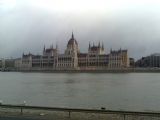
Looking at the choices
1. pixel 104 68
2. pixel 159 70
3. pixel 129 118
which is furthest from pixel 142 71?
pixel 129 118

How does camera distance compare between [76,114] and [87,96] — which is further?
[87,96]

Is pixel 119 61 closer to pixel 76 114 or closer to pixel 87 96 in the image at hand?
pixel 87 96

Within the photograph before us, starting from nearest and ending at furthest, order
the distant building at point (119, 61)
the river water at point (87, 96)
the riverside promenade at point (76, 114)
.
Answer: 1. the riverside promenade at point (76, 114)
2. the river water at point (87, 96)
3. the distant building at point (119, 61)

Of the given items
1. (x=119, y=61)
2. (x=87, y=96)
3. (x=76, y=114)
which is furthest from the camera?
(x=119, y=61)

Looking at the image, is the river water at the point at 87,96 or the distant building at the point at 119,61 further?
the distant building at the point at 119,61

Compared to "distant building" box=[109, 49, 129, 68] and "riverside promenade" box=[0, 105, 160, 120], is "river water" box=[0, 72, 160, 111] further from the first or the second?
"distant building" box=[109, 49, 129, 68]

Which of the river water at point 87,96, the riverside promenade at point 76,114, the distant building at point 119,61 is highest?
the distant building at point 119,61

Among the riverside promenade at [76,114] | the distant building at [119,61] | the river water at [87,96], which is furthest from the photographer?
the distant building at [119,61]

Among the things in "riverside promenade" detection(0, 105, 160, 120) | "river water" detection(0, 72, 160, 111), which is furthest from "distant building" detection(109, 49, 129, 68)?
"riverside promenade" detection(0, 105, 160, 120)

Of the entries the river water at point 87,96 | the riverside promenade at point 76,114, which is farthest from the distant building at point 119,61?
the riverside promenade at point 76,114

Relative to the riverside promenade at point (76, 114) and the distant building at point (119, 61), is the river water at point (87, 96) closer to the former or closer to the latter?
the riverside promenade at point (76, 114)

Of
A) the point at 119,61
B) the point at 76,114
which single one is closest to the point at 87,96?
the point at 76,114

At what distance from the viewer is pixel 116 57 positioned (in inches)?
7844

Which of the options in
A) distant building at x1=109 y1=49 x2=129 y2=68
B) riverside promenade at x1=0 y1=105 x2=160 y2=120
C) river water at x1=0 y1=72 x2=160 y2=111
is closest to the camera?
riverside promenade at x1=0 y1=105 x2=160 y2=120
